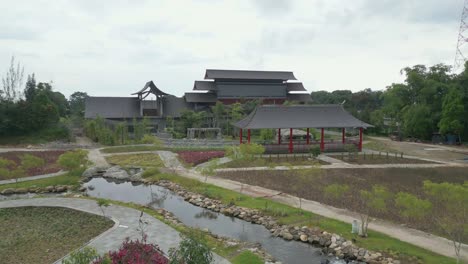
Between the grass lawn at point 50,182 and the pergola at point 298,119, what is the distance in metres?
14.7

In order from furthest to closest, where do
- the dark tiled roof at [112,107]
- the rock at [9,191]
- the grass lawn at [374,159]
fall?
the dark tiled roof at [112,107] < the grass lawn at [374,159] < the rock at [9,191]

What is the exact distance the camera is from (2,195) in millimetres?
19062

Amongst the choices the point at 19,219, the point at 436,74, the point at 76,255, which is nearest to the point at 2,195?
the point at 19,219

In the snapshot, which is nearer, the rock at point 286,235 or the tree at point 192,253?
the tree at point 192,253

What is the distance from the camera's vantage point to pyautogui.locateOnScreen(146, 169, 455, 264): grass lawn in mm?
11008

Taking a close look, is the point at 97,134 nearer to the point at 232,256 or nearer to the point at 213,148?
the point at 213,148

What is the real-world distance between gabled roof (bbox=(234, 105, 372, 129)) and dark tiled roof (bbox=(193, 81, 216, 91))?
18.4 metres

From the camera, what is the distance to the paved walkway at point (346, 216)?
11.7 metres

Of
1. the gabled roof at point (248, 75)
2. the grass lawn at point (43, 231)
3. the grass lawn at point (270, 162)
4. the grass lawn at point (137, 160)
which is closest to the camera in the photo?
the grass lawn at point (43, 231)

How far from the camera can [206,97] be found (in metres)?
49.8

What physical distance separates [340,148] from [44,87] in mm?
44961

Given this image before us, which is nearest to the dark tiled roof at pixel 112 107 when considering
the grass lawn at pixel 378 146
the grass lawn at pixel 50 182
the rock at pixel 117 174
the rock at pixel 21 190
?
the rock at pixel 117 174

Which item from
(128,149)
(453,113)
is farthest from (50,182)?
(453,113)

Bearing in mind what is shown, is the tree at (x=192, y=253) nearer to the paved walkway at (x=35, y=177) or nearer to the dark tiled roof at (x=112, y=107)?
the paved walkway at (x=35, y=177)
